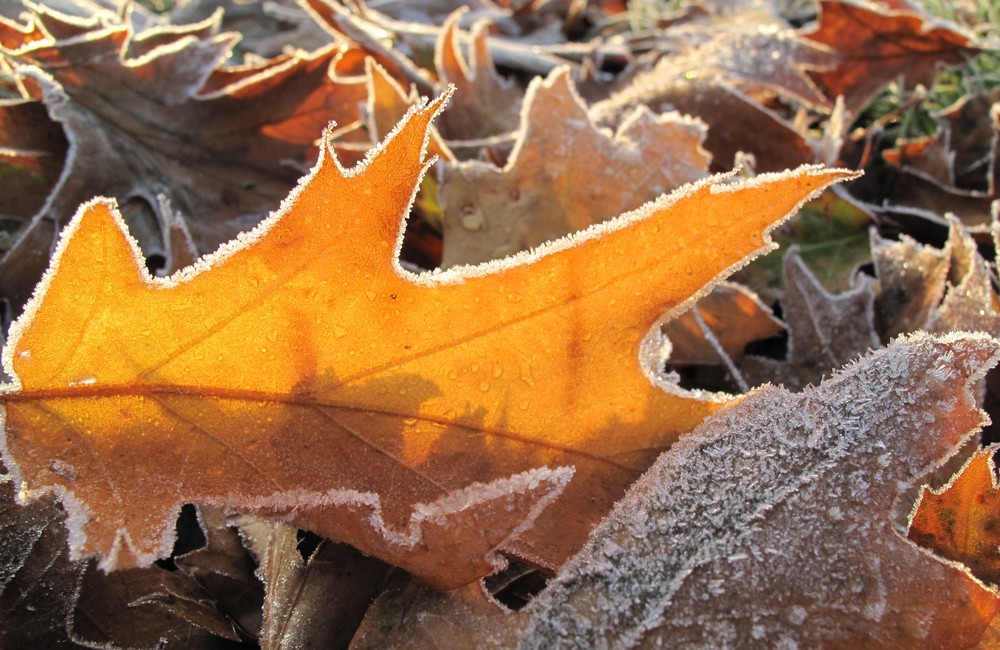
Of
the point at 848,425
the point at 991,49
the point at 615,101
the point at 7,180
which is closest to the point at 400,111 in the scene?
the point at 615,101

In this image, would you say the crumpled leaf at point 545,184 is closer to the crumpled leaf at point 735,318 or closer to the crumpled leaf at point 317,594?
the crumpled leaf at point 735,318

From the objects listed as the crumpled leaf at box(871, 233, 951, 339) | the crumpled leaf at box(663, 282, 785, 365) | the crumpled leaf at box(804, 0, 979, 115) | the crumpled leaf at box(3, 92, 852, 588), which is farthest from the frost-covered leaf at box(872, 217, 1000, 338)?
the crumpled leaf at box(804, 0, 979, 115)

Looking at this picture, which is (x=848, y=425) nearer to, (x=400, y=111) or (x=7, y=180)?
(x=400, y=111)

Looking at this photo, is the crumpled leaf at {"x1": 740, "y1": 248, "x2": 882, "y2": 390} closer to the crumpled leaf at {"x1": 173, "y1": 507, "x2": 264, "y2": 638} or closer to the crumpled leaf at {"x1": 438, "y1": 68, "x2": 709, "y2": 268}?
the crumpled leaf at {"x1": 438, "y1": 68, "x2": 709, "y2": 268}

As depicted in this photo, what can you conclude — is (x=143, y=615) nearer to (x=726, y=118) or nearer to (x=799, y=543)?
(x=799, y=543)

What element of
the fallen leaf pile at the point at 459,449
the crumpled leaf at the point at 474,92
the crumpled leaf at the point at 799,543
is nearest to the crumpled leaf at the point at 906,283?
the fallen leaf pile at the point at 459,449
